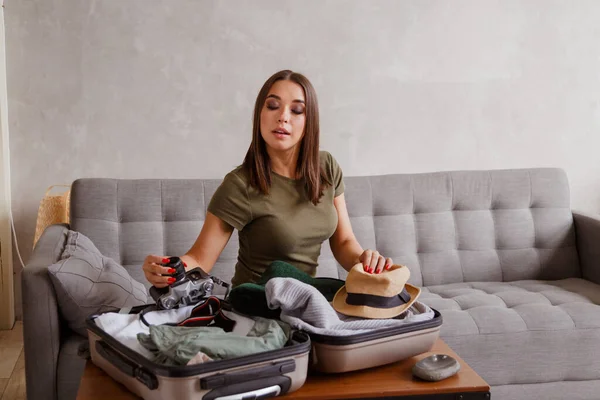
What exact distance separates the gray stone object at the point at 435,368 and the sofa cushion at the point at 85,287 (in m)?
1.09

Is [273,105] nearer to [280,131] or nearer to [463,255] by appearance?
[280,131]

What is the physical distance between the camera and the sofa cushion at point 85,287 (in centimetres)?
208

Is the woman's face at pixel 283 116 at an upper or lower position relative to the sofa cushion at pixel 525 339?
upper

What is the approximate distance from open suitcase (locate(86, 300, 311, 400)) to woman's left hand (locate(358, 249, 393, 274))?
315mm

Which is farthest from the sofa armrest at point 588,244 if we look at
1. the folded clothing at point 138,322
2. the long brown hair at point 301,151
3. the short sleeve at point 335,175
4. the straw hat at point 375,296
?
the folded clothing at point 138,322

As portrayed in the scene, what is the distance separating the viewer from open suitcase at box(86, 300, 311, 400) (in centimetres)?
112

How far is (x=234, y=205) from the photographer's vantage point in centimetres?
185

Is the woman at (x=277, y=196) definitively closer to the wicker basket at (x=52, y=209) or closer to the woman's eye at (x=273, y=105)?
the woman's eye at (x=273, y=105)

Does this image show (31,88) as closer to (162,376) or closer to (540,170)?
(540,170)

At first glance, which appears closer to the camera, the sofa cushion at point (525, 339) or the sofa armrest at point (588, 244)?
the sofa cushion at point (525, 339)

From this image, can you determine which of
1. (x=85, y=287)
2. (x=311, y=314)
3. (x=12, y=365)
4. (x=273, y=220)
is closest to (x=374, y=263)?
(x=311, y=314)

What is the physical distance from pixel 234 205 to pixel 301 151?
23 centimetres

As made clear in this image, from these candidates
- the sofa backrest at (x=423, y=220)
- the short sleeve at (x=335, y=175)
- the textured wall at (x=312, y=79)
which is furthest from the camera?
the textured wall at (x=312, y=79)

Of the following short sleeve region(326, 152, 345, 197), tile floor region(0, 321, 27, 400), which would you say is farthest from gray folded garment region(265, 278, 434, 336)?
tile floor region(0, 321, 27, 400)
